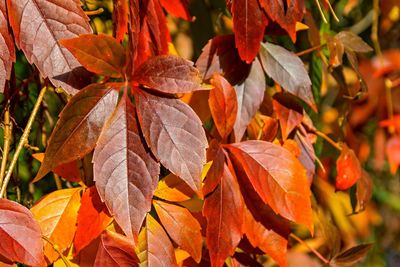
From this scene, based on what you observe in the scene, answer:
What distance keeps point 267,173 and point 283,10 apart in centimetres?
19

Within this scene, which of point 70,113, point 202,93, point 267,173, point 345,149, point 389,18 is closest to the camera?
point 70,113

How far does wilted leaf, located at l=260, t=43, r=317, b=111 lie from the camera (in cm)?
98

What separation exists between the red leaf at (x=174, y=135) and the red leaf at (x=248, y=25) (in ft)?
0.48

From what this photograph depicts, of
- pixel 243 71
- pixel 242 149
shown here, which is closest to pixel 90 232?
pixel 242 149

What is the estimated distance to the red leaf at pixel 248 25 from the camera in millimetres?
867

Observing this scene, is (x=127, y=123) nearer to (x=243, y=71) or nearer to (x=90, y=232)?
(x=90, y=232)

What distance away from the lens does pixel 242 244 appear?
93cm

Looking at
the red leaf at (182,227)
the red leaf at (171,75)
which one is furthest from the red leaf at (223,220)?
the red leaf at (171,75)

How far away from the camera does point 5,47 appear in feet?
2.49

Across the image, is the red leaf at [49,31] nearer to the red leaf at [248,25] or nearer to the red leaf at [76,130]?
the red leaf at [76,130]

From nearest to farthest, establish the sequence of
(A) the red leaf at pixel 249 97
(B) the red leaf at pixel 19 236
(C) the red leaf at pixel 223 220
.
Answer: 1. (B) the red leaf at pixel 19 236
2. (C) the red leaf at pixel 223 220
3. (A) the red leaf at pixel 249 97

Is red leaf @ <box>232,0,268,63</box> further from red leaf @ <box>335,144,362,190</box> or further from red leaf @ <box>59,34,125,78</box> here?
red leaf @ <box>335,144,362,190</box>

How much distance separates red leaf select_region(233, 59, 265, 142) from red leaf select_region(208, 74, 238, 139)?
0.04 meters

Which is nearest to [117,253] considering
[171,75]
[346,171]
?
[171,75]
